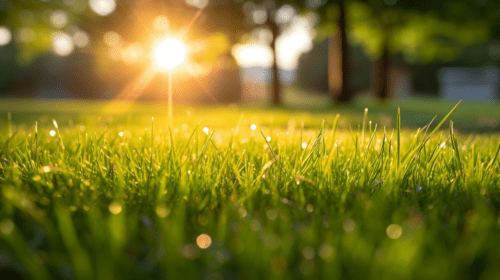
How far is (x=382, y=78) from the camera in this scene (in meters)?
17.7

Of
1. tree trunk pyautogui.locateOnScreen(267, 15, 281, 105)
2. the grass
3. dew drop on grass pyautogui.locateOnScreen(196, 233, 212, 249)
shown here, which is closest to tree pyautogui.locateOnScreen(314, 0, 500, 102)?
tree trunk pyautogui.locateOnScreen(267, 15, 281, 105)

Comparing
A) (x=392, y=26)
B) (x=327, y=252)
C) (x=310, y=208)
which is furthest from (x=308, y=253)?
(x=392, y=26)

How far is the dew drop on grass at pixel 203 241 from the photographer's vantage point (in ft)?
2.62

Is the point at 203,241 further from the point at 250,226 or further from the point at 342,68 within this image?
the point at 342,68

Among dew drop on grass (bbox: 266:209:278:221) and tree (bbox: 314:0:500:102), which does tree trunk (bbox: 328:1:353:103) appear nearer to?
tree (bbox: 314:0:500:102)

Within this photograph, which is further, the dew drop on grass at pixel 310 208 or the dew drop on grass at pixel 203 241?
the dew drop on grass at pixel 310 208

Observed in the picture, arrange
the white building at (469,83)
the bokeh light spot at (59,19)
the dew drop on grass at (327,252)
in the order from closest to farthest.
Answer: the dew drop on grass at (327,252), the bokeh light spot at (59,19), the white building at (469,83)

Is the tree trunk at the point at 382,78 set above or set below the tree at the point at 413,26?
below

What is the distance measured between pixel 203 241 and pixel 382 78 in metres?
18.6

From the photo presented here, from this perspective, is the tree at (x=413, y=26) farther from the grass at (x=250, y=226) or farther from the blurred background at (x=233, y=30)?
the grass at (x=250, y=226)

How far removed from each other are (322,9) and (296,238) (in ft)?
46.6

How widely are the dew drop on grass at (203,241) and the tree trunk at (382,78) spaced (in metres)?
17.8

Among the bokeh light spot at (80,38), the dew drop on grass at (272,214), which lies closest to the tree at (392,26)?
the bokeh light spot at (80,38)

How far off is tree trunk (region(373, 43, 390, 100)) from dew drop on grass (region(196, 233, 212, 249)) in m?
17.8
